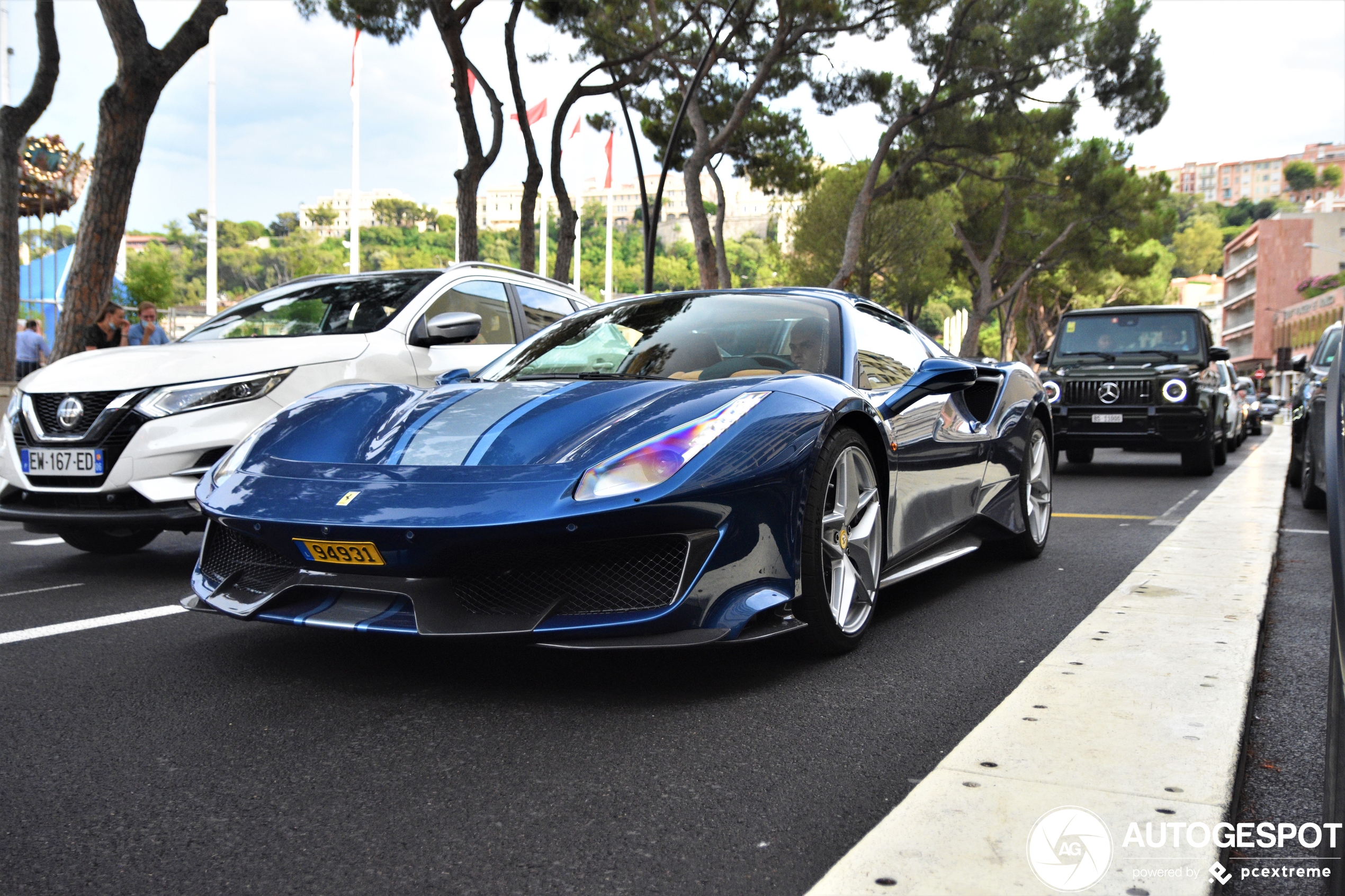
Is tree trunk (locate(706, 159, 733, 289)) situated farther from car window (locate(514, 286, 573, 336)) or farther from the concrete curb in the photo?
the concrete curb

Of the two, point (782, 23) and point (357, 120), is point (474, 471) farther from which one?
point (357, 120)

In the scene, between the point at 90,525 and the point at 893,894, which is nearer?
the point at 893,894

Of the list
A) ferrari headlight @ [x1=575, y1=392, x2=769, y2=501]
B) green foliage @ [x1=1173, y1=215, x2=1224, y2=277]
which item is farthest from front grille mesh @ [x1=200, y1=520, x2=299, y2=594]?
green foliage @ [x1=1173, y1=215, x2=1224, y2=277]

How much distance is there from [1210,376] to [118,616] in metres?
11.0

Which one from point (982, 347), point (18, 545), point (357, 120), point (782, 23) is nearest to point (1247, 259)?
point (982, 347)

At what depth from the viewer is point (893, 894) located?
5.92 feet

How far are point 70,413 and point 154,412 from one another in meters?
0.39

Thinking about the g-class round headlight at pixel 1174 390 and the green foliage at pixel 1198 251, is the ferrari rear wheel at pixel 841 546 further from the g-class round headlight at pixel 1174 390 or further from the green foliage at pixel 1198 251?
the green foliage at pixel 1198 251

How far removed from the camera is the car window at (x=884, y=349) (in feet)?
13.4

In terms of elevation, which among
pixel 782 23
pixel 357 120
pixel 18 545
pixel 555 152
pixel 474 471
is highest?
pixel 357 120

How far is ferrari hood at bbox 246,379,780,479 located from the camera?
307 centimetres

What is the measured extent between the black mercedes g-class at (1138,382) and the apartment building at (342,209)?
9870 centimetres

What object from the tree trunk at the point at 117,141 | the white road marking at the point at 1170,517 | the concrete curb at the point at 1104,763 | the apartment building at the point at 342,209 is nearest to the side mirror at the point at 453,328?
the concrete curb at the point at 1104,763

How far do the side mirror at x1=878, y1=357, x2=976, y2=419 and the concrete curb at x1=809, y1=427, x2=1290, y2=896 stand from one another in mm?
959
